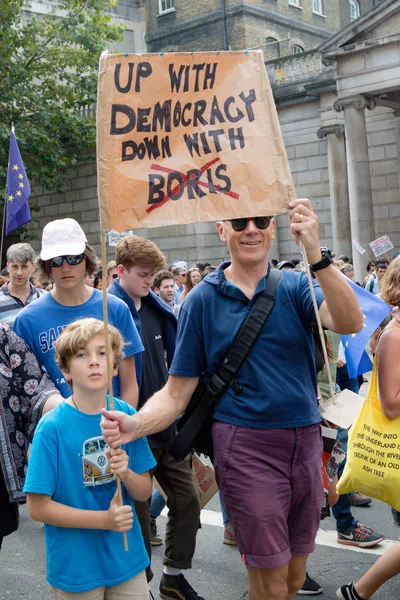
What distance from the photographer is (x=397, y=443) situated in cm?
405

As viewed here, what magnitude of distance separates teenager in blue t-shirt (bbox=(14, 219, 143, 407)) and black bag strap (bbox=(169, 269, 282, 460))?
2.67 ft

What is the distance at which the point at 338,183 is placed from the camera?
87.7 feet

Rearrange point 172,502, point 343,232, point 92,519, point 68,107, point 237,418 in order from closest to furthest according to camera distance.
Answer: point 92,519
point 237,418
point 172,502
point 343,232
point 68,107

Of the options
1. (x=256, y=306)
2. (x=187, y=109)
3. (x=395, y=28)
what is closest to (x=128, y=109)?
(x=187, y=109)

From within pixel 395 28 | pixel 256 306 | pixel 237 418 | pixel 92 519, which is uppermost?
pixel 395 28

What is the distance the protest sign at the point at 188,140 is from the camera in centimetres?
326

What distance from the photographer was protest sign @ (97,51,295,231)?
3256 millimetres

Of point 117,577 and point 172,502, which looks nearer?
point 117,577

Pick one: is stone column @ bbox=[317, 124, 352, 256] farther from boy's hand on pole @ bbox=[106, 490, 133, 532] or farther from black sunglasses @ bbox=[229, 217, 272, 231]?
boy's hand on pole @ bbox=[106, 490, 133, 532]

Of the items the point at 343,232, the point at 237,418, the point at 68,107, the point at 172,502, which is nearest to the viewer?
the point at 237,418

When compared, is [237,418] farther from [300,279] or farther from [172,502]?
[172,502]

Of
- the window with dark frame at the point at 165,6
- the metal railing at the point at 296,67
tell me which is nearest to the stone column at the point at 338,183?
the metal railing at the point at 296,67

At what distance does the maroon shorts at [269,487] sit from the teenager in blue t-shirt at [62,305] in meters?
1.02

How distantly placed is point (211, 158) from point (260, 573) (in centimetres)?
163
